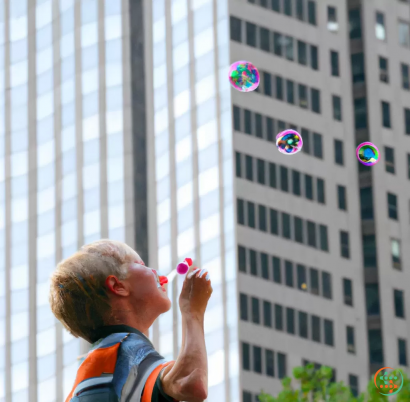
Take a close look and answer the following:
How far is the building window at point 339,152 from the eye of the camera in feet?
263

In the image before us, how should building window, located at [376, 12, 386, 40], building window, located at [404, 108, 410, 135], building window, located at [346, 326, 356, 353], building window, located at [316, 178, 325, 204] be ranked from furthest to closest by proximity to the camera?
building window, located at [376, 12, 386, 40] → building window, located at [404, 108, 410, 135] → building window, located at [316, 178, 325, 204] → building window, located at [346, 326, 356, 353]

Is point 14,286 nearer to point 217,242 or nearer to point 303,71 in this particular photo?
point 217,242

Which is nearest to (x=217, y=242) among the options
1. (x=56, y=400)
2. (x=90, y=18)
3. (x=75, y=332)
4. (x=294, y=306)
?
(x=294, y=306)

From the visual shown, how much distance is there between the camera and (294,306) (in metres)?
73.9

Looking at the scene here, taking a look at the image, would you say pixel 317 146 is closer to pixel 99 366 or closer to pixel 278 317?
pixel 278 317

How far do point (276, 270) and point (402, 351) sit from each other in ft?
33.1

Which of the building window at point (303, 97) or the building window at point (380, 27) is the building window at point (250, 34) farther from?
the building window at point (380, 27)

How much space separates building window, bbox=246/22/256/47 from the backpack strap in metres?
73.6

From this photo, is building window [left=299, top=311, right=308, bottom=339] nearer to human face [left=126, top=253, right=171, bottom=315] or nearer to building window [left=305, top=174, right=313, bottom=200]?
building window [left=305, top=174, right=313, bottom=200]

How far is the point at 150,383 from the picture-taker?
5293 mm

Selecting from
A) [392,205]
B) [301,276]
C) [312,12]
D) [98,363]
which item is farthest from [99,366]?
[312,12]

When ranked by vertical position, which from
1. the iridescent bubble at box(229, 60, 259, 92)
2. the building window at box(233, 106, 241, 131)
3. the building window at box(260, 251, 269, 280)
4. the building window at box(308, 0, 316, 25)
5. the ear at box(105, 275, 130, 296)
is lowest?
the building window at box(260, 251, 269, 280)

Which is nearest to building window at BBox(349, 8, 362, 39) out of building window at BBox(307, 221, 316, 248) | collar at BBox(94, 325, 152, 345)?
building window at BBox(307, 221, 316, 248)

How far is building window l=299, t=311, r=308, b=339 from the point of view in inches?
2891
